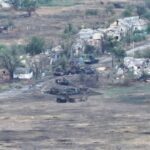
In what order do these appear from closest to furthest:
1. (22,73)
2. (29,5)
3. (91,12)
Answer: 1. (22,73)
2. (91,12)
3. (29,5)

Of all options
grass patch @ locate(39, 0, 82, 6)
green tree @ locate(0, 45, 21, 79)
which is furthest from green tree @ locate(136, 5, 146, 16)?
green tree @ locate(0, 45, 21, 79)

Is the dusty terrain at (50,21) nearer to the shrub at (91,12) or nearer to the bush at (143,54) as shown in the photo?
the shrub at (91,12)

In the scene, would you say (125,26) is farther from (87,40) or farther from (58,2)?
(58,2)

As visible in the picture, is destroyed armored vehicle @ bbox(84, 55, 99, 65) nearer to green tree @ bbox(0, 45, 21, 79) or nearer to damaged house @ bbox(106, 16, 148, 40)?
green tree @ bbox(0, 45, 21, 79)

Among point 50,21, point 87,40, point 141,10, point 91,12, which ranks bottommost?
point 87,40

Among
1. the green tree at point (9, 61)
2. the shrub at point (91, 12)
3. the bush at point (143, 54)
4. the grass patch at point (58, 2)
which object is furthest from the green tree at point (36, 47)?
the grass patch at point (58, 2)

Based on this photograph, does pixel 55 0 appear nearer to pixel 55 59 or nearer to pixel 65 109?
pixel 55 59

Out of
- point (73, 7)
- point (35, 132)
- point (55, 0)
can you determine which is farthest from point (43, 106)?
point (55, 0)

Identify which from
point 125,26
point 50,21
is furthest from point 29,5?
point 125,26
